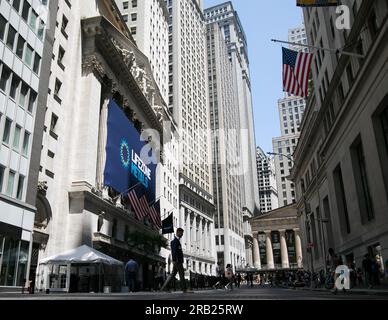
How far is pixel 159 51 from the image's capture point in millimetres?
80938

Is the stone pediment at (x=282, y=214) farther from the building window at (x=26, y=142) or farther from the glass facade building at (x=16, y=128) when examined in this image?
the building window at (x=26, y=142)

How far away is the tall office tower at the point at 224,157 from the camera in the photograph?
12512cm

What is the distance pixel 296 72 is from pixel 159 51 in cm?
5991

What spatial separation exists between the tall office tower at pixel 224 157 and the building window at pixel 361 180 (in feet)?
297

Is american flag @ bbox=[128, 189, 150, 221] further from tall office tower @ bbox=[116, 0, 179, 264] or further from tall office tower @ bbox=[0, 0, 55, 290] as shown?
tall office tower @ bbox=[116, 0, 179, 264]

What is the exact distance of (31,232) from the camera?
28.8 meters

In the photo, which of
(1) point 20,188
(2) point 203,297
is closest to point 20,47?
(1) point 20,188

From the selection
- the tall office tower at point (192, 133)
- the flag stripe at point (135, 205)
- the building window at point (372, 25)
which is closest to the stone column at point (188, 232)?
the tall office tower at point (192, 133)

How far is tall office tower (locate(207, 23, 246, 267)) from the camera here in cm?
12512

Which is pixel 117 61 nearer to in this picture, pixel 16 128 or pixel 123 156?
pixel 123 156

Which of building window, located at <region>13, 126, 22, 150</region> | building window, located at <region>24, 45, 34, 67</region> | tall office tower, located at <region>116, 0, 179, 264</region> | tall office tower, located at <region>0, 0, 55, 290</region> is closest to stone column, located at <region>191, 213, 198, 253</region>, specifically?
tall office tower, located at <region>116, 0, 179, 264</region>

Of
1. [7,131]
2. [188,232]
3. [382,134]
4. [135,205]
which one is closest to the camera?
[382,134]
